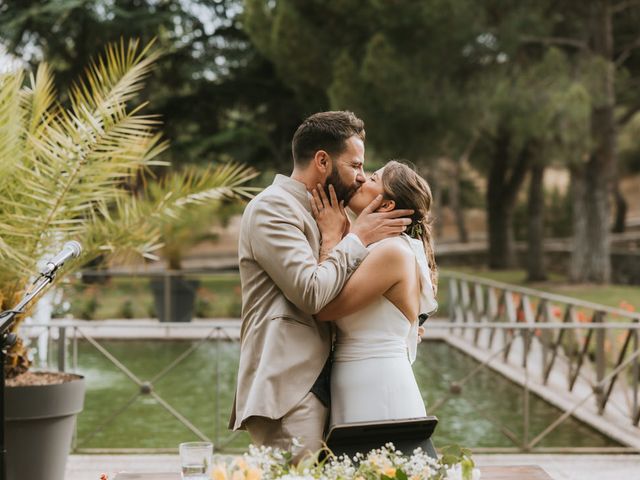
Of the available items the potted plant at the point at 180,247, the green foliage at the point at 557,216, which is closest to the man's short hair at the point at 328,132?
the potted plant at the point at 180,247

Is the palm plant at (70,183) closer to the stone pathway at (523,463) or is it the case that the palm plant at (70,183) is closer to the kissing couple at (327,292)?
the stone pathway at (523,463)

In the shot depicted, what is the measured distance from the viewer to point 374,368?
344 centimetres

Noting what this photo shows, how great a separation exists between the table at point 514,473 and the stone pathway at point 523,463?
3002 millimetres

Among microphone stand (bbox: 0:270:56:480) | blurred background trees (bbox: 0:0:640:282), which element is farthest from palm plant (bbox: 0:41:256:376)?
blurred background trees (bbox: 0:0:640:282)

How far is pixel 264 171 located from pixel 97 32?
22.5 feet

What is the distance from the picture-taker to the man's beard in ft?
11.3

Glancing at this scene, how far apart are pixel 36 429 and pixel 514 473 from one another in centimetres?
338

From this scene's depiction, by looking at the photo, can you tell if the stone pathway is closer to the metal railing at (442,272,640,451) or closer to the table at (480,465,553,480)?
the metal railing at (442,272,640,451)

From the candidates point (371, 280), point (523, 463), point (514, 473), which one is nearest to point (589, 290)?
point (523, 463)

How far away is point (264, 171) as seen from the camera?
2736 cm

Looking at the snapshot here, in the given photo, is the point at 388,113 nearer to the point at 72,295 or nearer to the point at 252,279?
the point at 72,295

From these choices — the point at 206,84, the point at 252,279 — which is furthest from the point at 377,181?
the point at 206,84

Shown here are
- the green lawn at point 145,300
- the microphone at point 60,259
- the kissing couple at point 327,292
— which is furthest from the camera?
the green lawn at point 145,300

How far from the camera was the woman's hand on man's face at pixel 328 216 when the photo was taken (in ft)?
11.3
